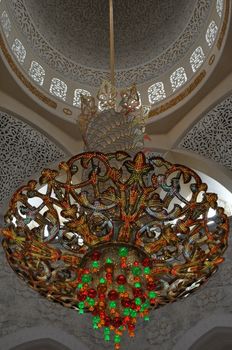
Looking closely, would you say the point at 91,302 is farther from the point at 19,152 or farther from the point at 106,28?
the point at 106,28

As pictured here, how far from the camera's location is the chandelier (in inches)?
163

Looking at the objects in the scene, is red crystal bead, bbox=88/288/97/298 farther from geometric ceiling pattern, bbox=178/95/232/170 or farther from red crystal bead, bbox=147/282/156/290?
geometric ceiling pattern, bbox=178/95/232/170

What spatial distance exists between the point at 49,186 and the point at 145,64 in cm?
553

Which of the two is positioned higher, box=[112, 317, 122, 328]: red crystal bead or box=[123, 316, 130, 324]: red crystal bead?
box=[123, 316, 130, 324]: red crystal bead

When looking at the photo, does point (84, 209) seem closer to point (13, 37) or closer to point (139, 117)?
point (139, 117)

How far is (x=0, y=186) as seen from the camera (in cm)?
809

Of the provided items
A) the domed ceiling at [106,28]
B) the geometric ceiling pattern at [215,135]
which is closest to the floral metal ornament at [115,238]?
the geometric ceiling pattern at [215,135]

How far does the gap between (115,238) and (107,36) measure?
591cm

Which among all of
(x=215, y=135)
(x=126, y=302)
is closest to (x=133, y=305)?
(x=126, y=302)

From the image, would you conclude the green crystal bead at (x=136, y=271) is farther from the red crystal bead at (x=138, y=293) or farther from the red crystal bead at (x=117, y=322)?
the red crystal bead at (x=117, y=322)

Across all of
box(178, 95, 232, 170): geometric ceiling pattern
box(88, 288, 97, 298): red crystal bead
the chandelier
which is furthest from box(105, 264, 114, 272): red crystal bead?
box(178, 95, 232, 170): geometric ceiling pattern

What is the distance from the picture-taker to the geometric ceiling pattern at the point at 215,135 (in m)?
7.99

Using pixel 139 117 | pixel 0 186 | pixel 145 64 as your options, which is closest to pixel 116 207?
pixel 139 117

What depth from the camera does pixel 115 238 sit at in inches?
172
